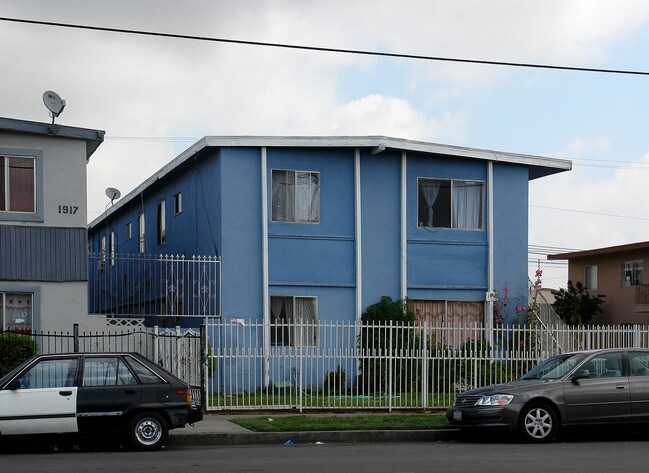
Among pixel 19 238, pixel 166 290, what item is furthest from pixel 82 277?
pixel 166 290

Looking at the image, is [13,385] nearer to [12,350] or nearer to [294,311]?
[12,350]

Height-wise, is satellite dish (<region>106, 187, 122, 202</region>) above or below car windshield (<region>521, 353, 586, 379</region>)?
above

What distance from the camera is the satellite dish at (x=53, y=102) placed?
19656 mm

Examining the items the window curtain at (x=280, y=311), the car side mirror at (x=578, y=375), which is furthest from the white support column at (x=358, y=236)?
the car side mirror at (x=578, y=375)

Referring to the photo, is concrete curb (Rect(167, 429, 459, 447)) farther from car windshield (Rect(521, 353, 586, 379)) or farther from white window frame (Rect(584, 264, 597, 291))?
white window frame (Rect(584, 264, 597, 291))

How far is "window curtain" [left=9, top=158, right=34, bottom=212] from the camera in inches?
786

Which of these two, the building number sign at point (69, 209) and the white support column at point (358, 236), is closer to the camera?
the building number sign at point (69, 209)

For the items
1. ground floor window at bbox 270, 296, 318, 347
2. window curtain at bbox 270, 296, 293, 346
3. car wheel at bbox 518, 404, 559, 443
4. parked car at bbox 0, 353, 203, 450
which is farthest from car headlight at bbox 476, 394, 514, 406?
window curtain at bbox 270, 296, 293, 346

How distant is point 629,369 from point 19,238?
11.7 m

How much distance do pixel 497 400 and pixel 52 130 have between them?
1047 centimetres

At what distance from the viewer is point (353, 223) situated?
24.4 meters

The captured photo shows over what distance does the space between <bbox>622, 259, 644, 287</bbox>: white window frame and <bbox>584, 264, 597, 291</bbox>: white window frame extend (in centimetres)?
182

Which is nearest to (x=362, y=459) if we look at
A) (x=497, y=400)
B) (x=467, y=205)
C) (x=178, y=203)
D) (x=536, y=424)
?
(x=497, y=400)

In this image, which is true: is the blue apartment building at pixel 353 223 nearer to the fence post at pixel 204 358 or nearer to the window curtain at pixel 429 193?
the window curtain at pixel 429 193
